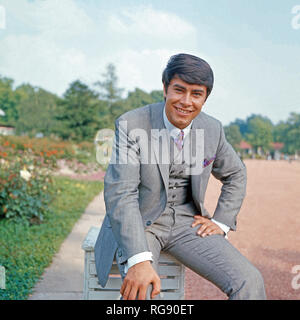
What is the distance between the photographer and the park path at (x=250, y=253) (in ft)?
10.7

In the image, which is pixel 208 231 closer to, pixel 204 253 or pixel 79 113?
pixel 204 253

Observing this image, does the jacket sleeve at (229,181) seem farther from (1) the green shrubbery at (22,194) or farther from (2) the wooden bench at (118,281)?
(1) the green shrubbery at (22,194)

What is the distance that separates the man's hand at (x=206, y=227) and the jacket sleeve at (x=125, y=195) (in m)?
0.42

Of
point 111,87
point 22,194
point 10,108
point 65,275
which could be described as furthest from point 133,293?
point 10,108

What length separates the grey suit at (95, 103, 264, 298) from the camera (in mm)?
1891

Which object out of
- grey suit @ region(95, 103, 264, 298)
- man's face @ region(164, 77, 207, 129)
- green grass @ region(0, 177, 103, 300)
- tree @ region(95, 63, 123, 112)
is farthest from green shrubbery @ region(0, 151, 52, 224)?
tree @ region(95, 63, 123, 112)

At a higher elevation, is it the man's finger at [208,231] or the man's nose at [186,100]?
the man's nose at [186,100]

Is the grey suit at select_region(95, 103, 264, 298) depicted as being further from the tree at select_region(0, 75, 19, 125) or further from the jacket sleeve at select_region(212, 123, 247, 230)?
the tree at select_region(0, 75, 19, 125)

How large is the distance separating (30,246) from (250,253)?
2484 mm

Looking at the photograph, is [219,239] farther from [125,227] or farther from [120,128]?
[120,128]

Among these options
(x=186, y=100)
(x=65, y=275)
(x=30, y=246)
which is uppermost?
(x=186, y=100)

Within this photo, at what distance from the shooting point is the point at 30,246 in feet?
13.6

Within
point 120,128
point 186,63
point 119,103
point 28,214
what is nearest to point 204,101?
point 186,63

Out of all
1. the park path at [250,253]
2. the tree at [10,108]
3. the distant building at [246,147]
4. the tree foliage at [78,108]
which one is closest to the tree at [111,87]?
the tree foliage at [78,108]
